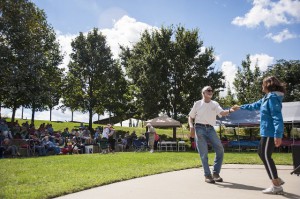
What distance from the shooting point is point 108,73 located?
42094mm

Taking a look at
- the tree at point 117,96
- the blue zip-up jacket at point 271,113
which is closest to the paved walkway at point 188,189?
the blue zip-up jacket at point 271,113

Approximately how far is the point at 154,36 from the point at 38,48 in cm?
1213

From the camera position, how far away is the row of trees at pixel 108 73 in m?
24.0

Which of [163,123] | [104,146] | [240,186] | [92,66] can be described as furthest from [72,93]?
[240,186]

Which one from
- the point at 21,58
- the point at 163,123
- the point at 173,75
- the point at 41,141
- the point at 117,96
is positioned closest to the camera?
the point at 41,141

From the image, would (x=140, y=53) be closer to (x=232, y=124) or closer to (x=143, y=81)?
(x=143, y=81)

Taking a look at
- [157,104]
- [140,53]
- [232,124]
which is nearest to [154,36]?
[140,53]

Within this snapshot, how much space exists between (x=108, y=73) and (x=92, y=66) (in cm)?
233

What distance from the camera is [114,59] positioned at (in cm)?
4306

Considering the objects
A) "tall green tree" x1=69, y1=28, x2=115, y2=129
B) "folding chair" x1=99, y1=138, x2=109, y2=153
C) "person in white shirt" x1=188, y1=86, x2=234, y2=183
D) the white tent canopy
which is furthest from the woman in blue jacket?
"tall green tree" x1=69, y1=28, x2=115, y2=129

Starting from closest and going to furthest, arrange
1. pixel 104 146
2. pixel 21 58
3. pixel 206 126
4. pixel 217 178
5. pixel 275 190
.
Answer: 1. pixel 275 190
2. pixel 217 178
3. pixel 206 126
4. pixel 104 146
5. pixel 21 58

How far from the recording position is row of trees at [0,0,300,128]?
24.0 meters

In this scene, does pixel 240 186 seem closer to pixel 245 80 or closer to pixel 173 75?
pixel 173 75

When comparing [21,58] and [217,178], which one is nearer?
Answer: [217,178]
